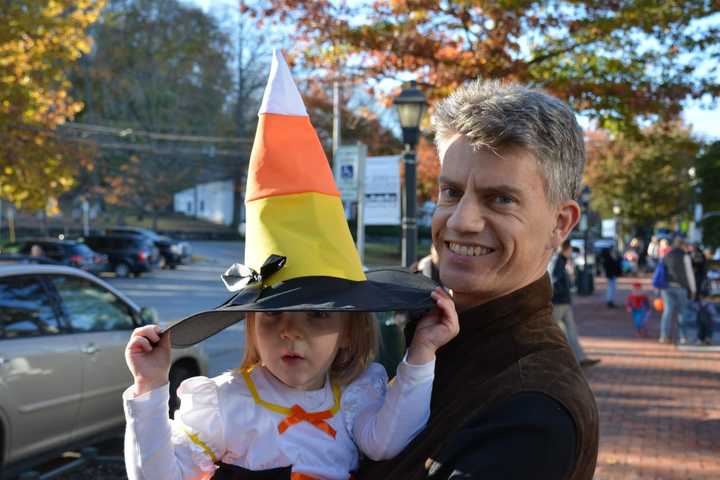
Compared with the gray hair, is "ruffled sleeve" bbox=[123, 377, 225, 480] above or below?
below

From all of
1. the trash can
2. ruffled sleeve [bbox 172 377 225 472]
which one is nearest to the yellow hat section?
ruffled sleeve [bbox 172 377 225 472]

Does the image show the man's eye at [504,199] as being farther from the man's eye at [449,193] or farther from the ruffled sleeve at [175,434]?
the ruffled sleeve at [175,434]

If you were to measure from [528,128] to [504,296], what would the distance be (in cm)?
42

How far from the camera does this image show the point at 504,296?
2.01 metres

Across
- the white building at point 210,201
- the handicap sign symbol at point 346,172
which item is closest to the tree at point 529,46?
the handicap sign symbol at point 346,172

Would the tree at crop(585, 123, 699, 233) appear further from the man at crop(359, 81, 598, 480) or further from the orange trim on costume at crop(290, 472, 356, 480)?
the orange trim on costume at crop(290, 472, 356, 480)

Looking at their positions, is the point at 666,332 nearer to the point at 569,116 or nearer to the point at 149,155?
the point at 569,116

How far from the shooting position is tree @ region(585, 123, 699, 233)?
133 ft

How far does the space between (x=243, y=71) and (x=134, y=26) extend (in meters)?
8.69

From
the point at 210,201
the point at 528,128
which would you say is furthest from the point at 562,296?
the point at 210,201

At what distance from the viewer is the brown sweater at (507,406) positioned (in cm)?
158

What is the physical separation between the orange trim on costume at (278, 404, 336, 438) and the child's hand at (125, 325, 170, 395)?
0.37 metres

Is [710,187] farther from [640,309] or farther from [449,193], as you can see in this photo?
[449,193]

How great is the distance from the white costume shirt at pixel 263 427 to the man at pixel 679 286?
40.7 feet
